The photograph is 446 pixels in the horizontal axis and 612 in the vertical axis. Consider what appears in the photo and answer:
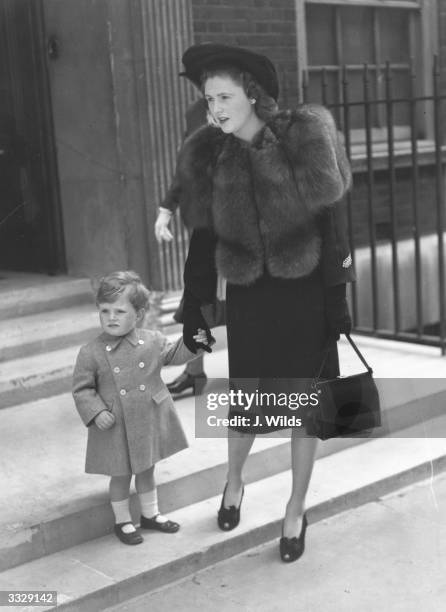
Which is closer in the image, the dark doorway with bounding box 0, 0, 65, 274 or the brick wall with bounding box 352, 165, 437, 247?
the dark doorway with bounding box 0, 0, 65, 274

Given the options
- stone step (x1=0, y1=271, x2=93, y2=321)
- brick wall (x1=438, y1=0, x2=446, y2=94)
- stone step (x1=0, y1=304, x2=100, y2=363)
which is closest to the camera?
stone step (x1=0, y1=304, x2=100, y2=363)

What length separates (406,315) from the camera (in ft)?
27.1

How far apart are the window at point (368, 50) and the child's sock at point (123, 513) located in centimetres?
419

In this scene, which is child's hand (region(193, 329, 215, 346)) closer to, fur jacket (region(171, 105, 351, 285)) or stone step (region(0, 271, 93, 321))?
fur jacket (region(171, 105, 351, 285))

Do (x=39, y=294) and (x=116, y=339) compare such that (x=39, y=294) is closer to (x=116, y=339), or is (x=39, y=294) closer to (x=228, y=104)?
(x=116, y=339)

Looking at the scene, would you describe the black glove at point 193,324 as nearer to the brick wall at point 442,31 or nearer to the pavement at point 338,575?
the pavement at point 338,575

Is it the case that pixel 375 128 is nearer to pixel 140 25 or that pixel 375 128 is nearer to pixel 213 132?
pixel 140 25

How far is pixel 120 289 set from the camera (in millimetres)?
3709

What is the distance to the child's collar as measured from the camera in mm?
3817

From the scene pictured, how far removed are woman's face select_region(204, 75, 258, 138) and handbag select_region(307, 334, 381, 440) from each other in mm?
926

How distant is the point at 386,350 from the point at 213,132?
9.30 ft

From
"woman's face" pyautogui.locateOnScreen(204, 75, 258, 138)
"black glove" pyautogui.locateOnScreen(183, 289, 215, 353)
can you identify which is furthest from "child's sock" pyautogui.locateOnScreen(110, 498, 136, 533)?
"woman's face" pyautogui.locateOnScreen(204, 75, 258, 138)

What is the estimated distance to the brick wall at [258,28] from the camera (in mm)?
6648

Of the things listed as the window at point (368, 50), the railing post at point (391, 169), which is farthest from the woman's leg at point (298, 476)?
the window at point (368, 50)
